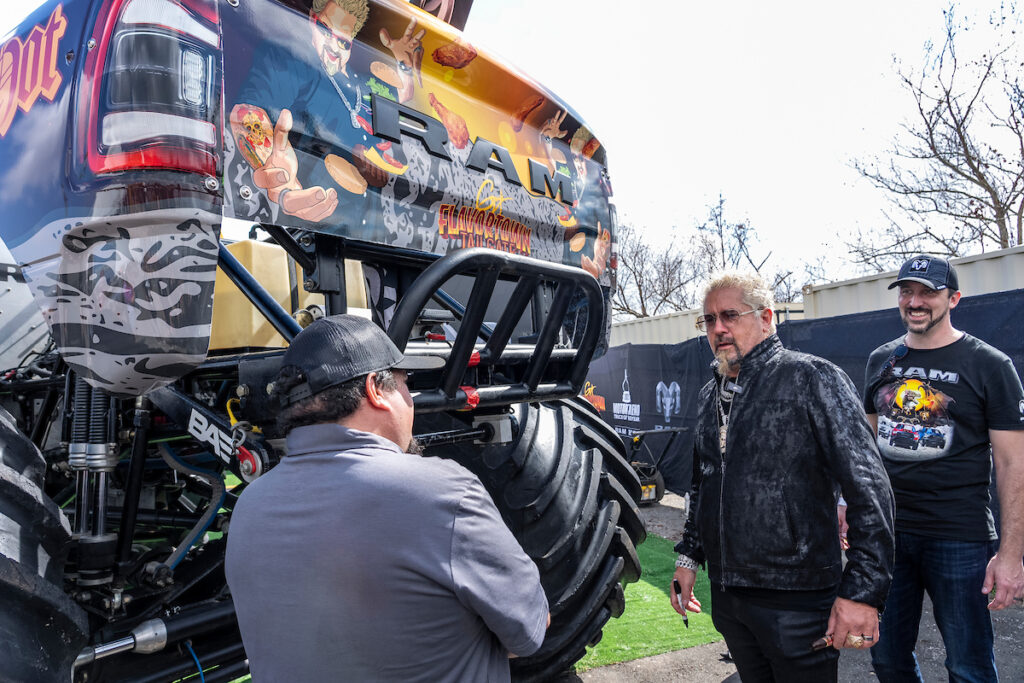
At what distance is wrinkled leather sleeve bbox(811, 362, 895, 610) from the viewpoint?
2.15 m

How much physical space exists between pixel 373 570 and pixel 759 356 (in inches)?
68.6

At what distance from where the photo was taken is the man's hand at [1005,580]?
8.99 feet

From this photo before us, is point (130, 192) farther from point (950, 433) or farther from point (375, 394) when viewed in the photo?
point (950, 433)

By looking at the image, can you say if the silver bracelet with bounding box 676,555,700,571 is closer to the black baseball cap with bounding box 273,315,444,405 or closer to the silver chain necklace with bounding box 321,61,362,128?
the black baseball cap with bounding box 273,315,444,405

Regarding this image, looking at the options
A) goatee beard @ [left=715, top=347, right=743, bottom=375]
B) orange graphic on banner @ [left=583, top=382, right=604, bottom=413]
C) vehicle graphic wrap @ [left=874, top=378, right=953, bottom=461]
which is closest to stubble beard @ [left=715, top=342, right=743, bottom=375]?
goatee beard @ [left=715, top=347, right=743, bottom=375]

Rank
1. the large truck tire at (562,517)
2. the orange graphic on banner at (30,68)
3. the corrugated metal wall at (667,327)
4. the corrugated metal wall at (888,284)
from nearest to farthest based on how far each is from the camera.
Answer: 1. the orange graphic on banner at (30,68)
2. the large truck tire at (562,517)
3. the corrugated metal wall at (888,284)
4. the corrugated metal wall at (667,327)

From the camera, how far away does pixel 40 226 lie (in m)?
1.82

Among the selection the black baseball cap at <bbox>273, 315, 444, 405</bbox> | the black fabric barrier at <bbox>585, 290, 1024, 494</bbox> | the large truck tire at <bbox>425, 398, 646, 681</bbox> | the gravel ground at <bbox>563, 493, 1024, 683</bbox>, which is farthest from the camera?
the black fabric barrier at <bbox>585, 290, 1024, 494</bbox>

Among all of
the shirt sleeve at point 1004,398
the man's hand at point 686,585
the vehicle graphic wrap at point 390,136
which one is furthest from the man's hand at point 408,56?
the shirt sleeve at point 1004,398

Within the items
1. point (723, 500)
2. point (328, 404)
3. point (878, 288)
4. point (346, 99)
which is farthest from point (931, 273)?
point (878, 288)

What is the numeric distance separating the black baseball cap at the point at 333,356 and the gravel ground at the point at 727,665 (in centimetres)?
291

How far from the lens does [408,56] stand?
230 centimetres

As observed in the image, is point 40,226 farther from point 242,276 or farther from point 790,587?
point 790,587

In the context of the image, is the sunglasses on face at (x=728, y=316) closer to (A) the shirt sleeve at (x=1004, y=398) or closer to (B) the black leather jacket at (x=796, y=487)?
(B) the black leather jacket at (x=796, y=487)
